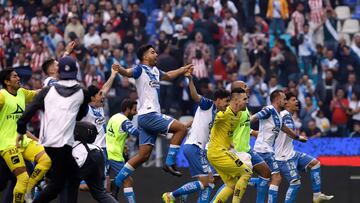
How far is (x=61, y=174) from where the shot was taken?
1767cm

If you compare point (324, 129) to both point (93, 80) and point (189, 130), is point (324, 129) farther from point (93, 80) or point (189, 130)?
point (189, 130)

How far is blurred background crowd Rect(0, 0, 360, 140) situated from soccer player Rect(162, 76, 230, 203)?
26.2 ft

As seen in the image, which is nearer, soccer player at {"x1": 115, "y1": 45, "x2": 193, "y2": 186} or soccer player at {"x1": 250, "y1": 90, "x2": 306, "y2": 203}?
soccer player at {"x1": 115, "y1": 45, "x2": 193, "y2": 186}

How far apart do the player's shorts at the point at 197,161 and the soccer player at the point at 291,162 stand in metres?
1.84

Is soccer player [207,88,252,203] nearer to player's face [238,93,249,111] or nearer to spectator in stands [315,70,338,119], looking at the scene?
player's face [238,93,249,111]

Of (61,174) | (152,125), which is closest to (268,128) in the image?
(152,125)

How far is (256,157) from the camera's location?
72.5 ft

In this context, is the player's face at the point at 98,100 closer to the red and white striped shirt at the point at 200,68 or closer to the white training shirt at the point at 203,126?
the white training shirt at the point at 203,126

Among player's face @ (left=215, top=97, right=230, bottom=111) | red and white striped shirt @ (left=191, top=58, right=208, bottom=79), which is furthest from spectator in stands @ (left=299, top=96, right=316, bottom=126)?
player's face @ (left=215, top=97, right=230, bottom=111)

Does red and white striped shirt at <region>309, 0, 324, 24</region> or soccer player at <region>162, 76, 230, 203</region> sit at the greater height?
red and white striped shirt at <region>309, 0, 324, 24</region>

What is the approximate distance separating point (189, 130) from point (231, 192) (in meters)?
2.57

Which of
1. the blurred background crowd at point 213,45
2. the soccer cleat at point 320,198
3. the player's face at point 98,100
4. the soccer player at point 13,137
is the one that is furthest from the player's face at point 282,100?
the blurred background crowd at point 213,45

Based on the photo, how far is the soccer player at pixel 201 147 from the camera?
21.5 meters

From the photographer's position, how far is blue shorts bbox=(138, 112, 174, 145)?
21375 mm
